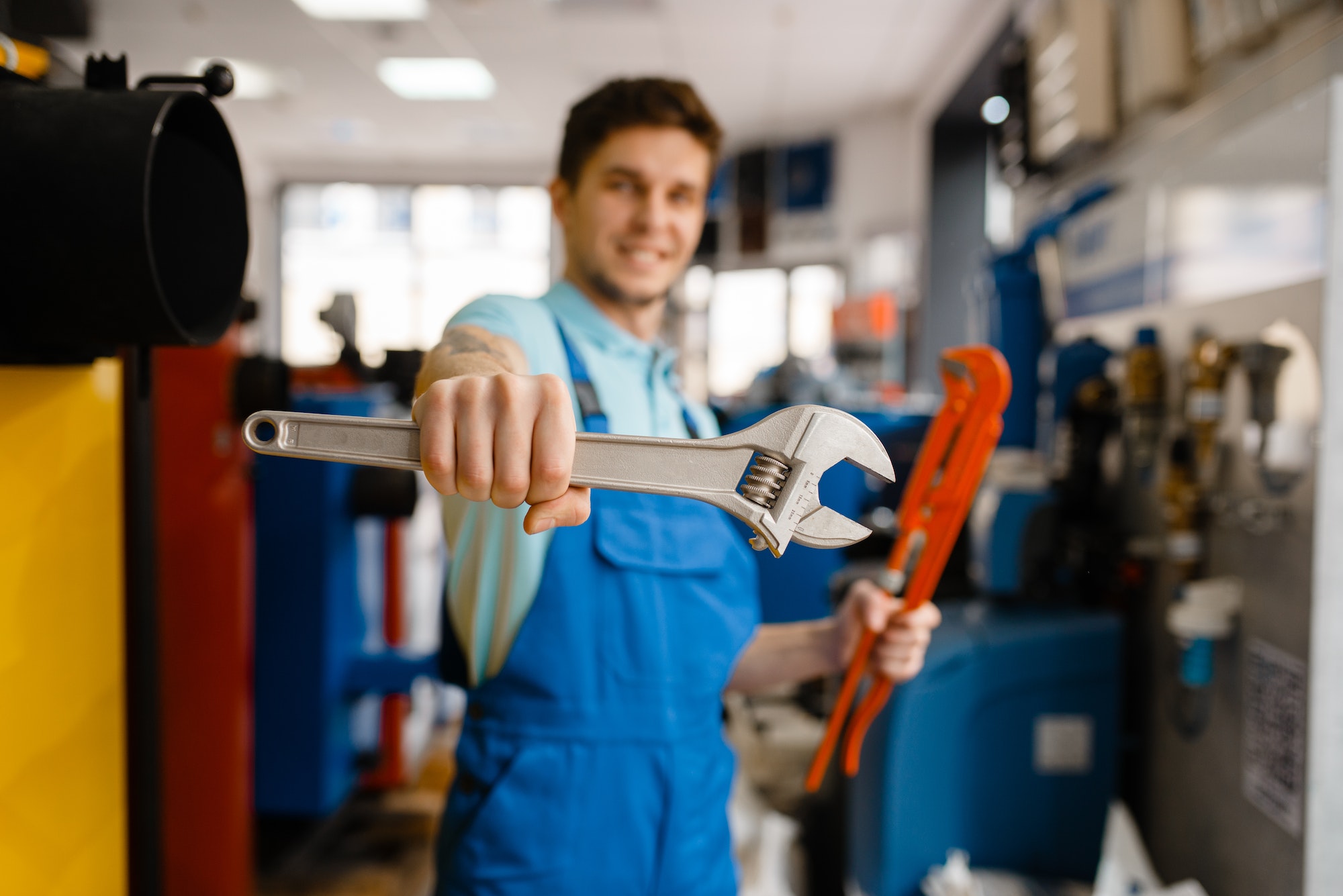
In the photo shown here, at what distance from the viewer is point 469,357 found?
68 centimetres

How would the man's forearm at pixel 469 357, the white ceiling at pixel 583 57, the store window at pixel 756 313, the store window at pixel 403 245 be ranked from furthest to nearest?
the store window at pixel 403 245
the store window at pixel 756 313
the white ceiling at pixel 583 57
the man's forearm at pixel 469 357

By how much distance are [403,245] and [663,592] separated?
7.81 m

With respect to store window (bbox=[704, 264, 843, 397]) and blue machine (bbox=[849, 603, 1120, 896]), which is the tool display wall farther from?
store window (bbox=[704, 264, 843, 397])

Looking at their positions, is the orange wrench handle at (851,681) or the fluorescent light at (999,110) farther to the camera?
the fluorescent light at (999,110)

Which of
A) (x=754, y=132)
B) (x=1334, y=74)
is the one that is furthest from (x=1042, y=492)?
(x=754, y=132)

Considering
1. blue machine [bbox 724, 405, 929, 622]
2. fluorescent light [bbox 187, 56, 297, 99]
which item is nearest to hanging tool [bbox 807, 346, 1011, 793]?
blue machine [bbox 724, 405, 929, 622]

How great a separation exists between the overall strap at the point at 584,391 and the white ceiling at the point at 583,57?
2.98 meters

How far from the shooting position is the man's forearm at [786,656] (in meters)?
1.07

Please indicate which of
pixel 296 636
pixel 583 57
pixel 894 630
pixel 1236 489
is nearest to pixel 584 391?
pixel 894 630

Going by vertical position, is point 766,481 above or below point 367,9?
below

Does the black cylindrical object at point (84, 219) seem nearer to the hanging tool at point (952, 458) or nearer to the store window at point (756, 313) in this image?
the hanging tool at point (952, 458)

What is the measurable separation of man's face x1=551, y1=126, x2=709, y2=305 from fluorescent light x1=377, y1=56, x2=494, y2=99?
519 centimetres

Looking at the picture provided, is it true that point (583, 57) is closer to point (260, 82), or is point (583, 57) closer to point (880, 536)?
point (260, 82)

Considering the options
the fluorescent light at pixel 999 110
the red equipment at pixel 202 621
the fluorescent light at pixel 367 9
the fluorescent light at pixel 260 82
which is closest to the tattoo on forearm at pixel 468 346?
the red equipment at pixel 202 621
